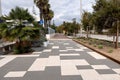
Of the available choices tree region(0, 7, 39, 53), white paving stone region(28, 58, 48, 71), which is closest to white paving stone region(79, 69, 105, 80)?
white paving stone region(28, 58, 48, 71)

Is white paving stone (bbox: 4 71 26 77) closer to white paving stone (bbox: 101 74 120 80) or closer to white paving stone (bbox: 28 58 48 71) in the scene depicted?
white paving stone (bbox: 28 58 48 71)

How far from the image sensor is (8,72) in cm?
1005

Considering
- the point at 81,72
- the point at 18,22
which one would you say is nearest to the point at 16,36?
the point at 18,22

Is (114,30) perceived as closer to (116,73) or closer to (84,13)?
(116,73)

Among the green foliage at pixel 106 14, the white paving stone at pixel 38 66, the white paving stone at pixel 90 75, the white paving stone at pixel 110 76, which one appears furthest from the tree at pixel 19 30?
the white paving stone at pixel 110 76

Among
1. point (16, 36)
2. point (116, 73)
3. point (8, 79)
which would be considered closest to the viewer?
point (8, 79)

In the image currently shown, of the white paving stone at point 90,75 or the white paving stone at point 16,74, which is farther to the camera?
the white paving stone at point 16,74

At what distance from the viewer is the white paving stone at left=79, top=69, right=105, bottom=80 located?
8625mm

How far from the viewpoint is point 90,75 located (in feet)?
29.9

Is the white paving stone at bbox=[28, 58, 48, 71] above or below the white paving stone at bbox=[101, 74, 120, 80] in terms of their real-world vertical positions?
below

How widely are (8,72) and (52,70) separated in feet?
5.93

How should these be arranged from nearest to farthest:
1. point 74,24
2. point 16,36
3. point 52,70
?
point 52,70, point 16,36, point 74,24

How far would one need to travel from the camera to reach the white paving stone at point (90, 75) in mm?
8625

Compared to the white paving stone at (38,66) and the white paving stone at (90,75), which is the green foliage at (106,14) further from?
the white paving stone at (90,75)
